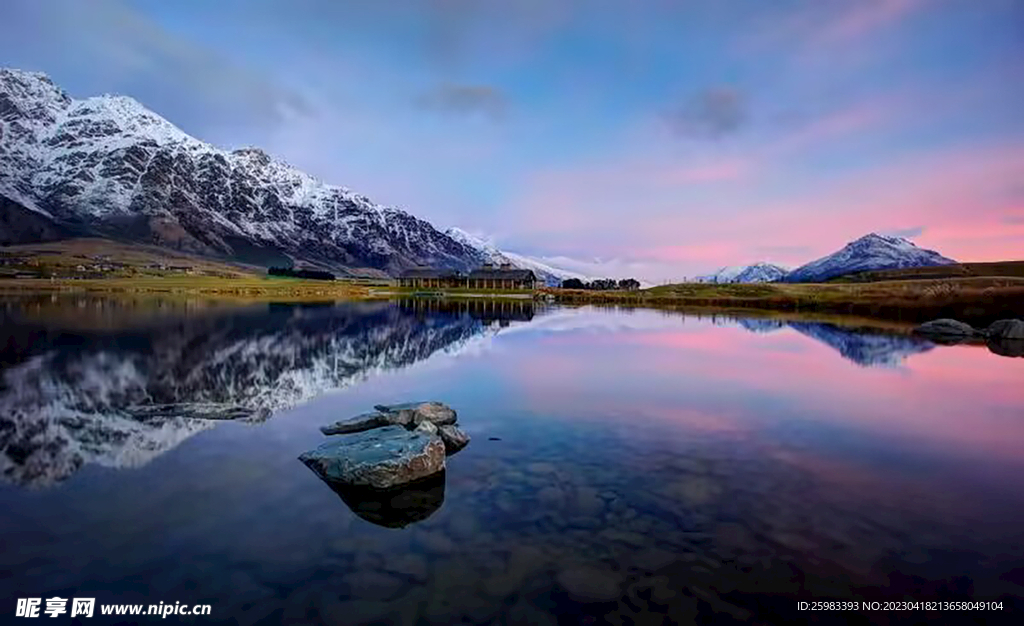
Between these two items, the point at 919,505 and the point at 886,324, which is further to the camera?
the point at 886,324

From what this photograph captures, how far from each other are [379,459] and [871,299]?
101 m

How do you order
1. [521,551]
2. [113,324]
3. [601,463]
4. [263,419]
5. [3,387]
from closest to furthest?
[521,551]
[601,463]
[263,419]
[3,387]
[113,324]

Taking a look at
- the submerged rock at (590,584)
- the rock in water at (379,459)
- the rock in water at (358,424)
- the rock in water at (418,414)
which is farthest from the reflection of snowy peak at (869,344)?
the submerged rock at (590,584)

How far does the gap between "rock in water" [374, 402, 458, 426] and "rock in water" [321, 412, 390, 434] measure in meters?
0.27

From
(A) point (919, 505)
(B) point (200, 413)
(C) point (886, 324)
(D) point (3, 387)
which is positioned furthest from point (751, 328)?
(D) point (3, 387)

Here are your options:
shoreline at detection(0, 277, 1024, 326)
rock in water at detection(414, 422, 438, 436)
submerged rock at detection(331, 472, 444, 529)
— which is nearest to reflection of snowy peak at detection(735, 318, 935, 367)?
shoreline at detection(0, 277, 1024, 326)

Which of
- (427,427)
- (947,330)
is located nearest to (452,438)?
(427,427)

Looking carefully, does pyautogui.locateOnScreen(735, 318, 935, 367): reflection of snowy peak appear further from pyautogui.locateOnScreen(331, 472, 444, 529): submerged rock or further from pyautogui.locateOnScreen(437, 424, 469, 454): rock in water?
pyautogui.locateOnScreen(331, 472, 444, 529): submerged rock

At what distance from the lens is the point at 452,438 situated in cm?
1794

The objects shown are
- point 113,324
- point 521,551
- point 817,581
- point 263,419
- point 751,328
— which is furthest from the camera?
point 751,328

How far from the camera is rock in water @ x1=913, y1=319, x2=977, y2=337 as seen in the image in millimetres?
56516

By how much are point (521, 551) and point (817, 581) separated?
5.37 meters

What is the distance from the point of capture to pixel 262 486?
47.1 ft

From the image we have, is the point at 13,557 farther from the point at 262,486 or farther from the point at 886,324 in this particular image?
the point at 886,324
